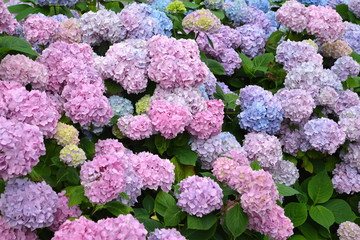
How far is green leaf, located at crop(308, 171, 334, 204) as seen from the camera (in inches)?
116

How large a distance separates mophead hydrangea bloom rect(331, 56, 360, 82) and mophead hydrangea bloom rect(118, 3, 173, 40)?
144 centimetres

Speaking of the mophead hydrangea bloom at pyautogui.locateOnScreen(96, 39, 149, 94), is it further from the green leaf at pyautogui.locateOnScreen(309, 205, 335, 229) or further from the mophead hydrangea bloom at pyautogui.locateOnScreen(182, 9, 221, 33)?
the green leaf at pyautogui.locateOnScreen(309, 205, 335, 229)

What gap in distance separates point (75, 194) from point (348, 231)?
6.09 feet

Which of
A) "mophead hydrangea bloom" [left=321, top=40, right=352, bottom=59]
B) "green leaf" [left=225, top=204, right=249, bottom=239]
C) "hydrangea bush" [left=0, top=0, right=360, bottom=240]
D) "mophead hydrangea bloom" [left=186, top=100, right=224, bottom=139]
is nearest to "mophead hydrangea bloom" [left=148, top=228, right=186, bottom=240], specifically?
"hydrangea bush" [left=0, top=0, right=360, bottom=240]

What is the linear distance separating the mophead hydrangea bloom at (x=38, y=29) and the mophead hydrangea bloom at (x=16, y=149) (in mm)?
1231

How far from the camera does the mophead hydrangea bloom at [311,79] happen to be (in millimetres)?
3246

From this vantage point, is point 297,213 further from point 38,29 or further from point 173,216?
point 38,29

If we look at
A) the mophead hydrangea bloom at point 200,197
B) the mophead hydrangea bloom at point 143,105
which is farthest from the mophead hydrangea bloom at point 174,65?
the mophead hydrangea bloom at point 200,197

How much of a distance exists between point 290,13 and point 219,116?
152 cm

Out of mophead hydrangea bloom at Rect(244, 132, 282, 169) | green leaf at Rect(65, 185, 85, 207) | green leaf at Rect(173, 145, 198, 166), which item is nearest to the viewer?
green leaf at Rect(65, 185, 85, 207)

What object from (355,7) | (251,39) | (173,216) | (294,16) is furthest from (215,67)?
(355,7)

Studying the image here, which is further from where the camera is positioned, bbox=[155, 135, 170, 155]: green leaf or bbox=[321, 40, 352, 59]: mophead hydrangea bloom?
bbox=[321, 40, 352, 59]: mophead hydrangea bloom

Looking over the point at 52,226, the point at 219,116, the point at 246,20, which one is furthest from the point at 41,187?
the point at 246,20

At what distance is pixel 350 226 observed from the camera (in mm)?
2834
